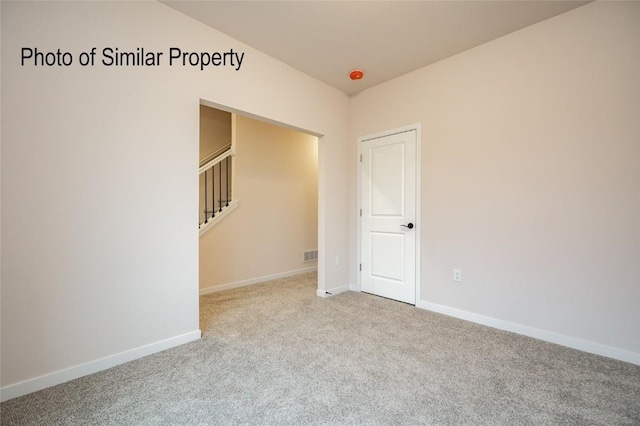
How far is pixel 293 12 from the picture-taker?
2188 mm

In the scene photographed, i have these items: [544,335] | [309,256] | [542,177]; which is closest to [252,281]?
[309,256]

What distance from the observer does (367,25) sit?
234 cm

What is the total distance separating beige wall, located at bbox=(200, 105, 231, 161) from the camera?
4.71 m

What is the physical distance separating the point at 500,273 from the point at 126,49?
11.7 ft

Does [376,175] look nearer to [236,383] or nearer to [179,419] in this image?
[236,383]

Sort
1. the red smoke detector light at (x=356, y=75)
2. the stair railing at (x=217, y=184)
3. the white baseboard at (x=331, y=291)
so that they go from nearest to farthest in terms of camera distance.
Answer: the red smoke detector light at (x=356, y=75), the white baseboard at (x=331, y=291), the stair railing at (x=217, y=184)

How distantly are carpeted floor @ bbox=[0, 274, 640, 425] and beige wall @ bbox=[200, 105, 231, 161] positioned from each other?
335cm

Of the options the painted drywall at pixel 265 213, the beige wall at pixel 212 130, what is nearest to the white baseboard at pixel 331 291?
the painted drywall at pixel 265 213

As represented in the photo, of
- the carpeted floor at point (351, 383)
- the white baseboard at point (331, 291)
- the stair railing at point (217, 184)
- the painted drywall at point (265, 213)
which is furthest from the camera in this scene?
the stair railing at point (217, 184)

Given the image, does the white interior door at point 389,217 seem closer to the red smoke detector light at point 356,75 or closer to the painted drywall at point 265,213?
the red smoke detector light at point 356,75

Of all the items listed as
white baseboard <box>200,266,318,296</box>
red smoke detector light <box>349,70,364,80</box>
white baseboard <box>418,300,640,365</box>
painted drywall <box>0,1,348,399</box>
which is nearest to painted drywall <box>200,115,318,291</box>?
white baseboard <box>200,266,318,296</box>

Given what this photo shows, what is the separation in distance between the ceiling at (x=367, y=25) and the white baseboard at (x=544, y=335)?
8.59ft

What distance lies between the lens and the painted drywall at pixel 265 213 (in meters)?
3.82

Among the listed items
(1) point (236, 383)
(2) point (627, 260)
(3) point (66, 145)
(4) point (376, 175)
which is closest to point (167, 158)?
(3) point (66, 145)
